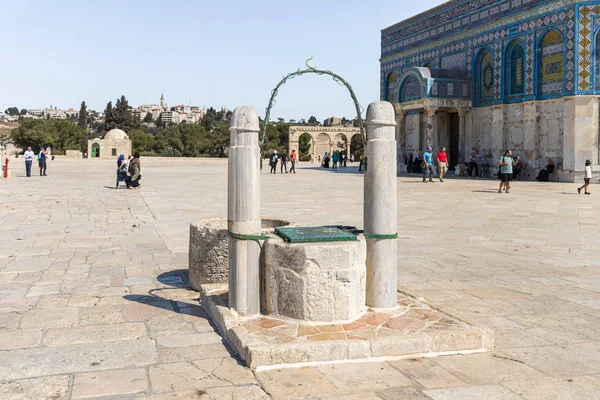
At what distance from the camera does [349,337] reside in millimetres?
4273

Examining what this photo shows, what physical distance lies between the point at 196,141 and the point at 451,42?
176ft

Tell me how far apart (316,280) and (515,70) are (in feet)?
79.0

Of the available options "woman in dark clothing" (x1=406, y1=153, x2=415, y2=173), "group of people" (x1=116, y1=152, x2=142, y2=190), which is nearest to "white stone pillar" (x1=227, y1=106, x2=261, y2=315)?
"group of people" (x1=116, y1=152, x2=142, y2=190)

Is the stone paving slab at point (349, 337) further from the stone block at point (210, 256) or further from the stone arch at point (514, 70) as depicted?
the stone arch at point (514, 70)

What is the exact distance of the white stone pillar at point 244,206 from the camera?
4.78 m

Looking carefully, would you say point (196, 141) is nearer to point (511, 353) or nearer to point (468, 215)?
point (468, 215)

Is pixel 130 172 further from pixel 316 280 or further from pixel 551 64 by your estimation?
pixel 551 64

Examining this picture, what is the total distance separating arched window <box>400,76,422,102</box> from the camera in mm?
29388

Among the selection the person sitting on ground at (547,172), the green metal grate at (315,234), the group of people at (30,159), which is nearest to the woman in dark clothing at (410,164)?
the person sitting on ground at (547,172)

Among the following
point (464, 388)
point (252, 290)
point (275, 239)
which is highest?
point (275, 239)

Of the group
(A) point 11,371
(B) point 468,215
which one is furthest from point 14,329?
(B) point 468,215

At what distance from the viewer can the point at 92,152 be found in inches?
2489

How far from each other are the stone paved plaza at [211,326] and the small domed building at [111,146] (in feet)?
173

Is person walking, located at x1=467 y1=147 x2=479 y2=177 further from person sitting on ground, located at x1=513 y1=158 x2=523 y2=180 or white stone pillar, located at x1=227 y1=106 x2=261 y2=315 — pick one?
white stone pillar, located at x1=227 y1=106 x2=261 y2=315
